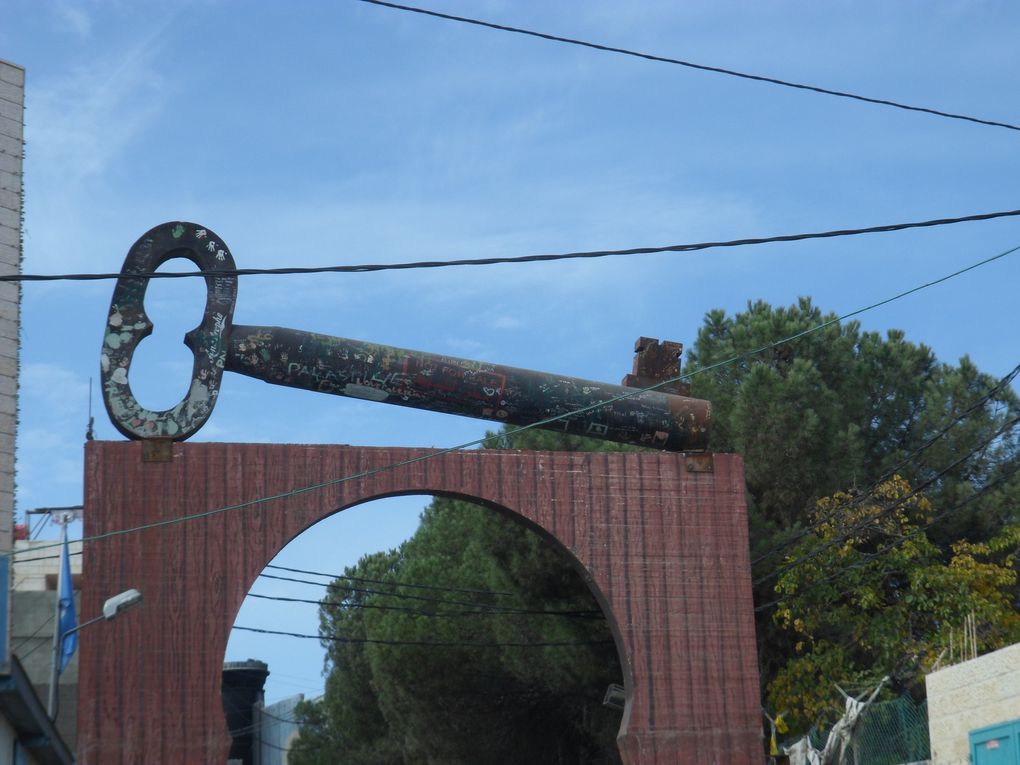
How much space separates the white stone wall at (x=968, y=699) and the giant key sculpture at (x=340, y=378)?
346cm

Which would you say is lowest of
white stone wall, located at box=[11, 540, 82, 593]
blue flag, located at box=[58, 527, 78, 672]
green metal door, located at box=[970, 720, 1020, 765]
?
green metal door, located at box=[970, 720, 1020, 765]

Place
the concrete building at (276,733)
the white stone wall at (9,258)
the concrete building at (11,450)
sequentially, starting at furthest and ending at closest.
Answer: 1. the concrete building at (276,733)
2. the white stone wall at (9,258)
3. the concrete building at (11,450)

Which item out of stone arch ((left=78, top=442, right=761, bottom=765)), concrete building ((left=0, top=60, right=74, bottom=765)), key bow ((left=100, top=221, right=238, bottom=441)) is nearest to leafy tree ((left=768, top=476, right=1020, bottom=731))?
stone arch ((left=78, top=442, right=761, bottom=765))

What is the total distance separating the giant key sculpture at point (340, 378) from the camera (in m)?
14.2

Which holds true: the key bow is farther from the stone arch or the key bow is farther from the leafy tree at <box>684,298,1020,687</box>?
the leafy tree at <box>684,298,1020,687</box>

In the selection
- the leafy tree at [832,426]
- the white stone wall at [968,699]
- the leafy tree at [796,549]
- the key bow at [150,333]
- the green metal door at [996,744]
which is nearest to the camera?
the green metal door at [996,744]

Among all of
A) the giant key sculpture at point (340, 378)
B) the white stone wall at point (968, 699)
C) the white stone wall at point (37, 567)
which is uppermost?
the giant key sculpture at point (340, 378)

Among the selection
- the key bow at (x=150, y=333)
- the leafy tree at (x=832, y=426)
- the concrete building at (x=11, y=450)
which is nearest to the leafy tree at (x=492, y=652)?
the leafy tree at (x=832, y=426)

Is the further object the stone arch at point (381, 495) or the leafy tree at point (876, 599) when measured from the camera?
the leafy tree at point (876, 599)

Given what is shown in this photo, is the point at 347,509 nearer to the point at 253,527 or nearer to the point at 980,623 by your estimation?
the point at 253,527

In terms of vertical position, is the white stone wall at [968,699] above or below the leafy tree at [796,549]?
→ below

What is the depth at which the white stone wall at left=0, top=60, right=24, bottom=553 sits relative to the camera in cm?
1634

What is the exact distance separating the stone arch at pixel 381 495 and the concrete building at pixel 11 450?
33.6 inches

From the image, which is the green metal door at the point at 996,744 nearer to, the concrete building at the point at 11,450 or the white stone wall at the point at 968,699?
the white stone wall at the point at 968,699
